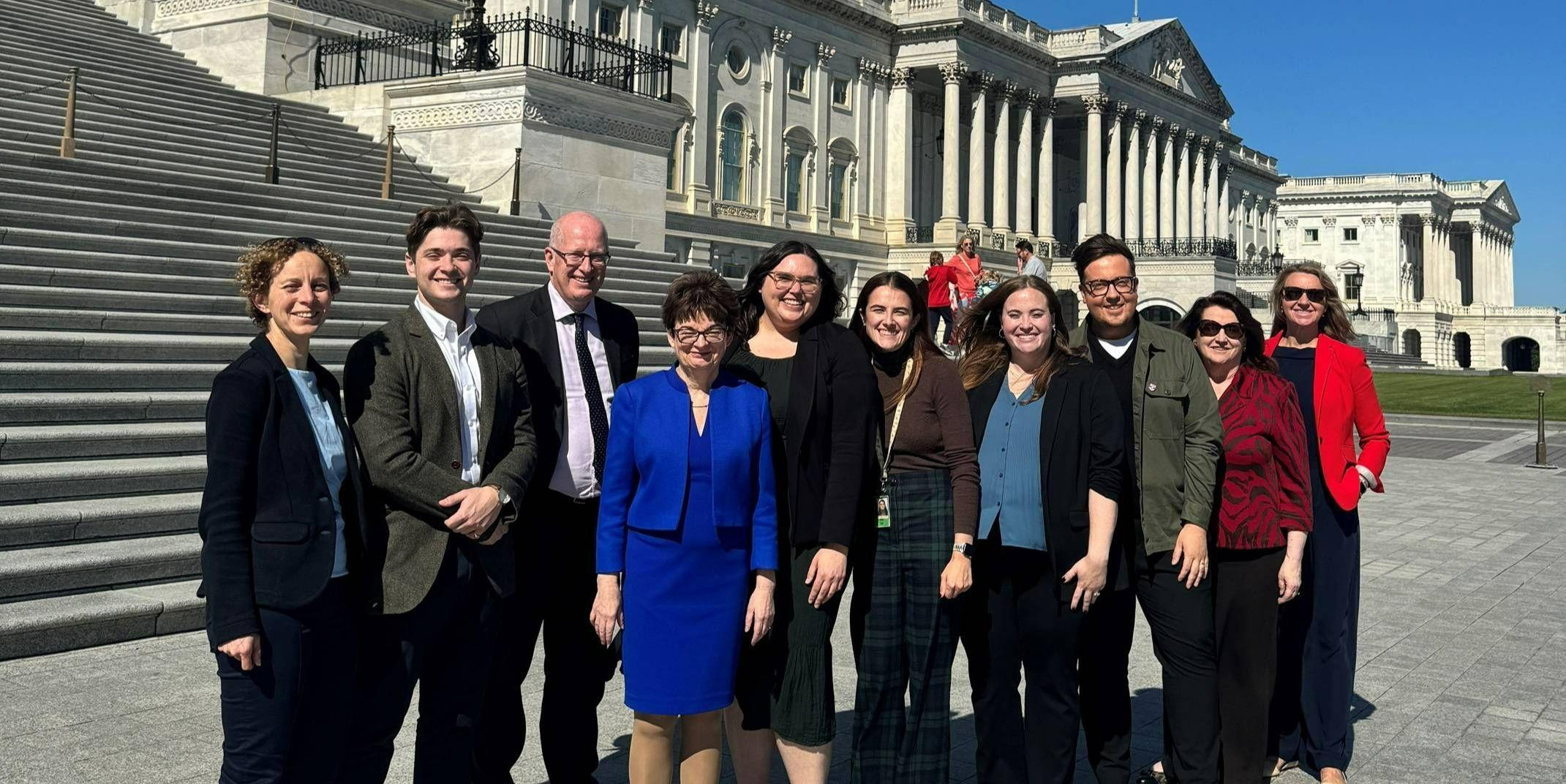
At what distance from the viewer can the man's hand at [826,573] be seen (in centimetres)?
448

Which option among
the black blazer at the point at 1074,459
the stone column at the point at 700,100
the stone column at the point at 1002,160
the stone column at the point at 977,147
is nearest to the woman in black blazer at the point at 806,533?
the black blazer at the point at 1074,459

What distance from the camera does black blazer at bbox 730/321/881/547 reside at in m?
4.54

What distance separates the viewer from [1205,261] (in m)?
61.1

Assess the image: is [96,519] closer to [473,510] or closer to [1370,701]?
[473,510]

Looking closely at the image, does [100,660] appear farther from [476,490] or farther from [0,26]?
[0,26]

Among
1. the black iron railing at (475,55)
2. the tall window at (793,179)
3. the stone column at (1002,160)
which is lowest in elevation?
the black iron railing at (475,55)

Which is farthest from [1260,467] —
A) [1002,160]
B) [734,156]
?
[1002,160]

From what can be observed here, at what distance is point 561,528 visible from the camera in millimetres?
4926

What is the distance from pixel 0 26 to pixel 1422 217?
12549cm

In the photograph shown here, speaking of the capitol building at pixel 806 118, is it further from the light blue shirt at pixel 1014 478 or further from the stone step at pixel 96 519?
the light blue shirt at pixel 1014 478

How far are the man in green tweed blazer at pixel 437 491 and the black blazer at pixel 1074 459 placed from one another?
206 cm

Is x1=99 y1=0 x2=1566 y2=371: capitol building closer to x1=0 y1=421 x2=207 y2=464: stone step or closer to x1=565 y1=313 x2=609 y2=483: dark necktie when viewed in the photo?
x1=0 y1=421 x2=207 y2=464: stone step

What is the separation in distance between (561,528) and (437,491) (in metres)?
0.90

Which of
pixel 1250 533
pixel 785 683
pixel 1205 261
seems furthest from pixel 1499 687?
pixel 1205 261
